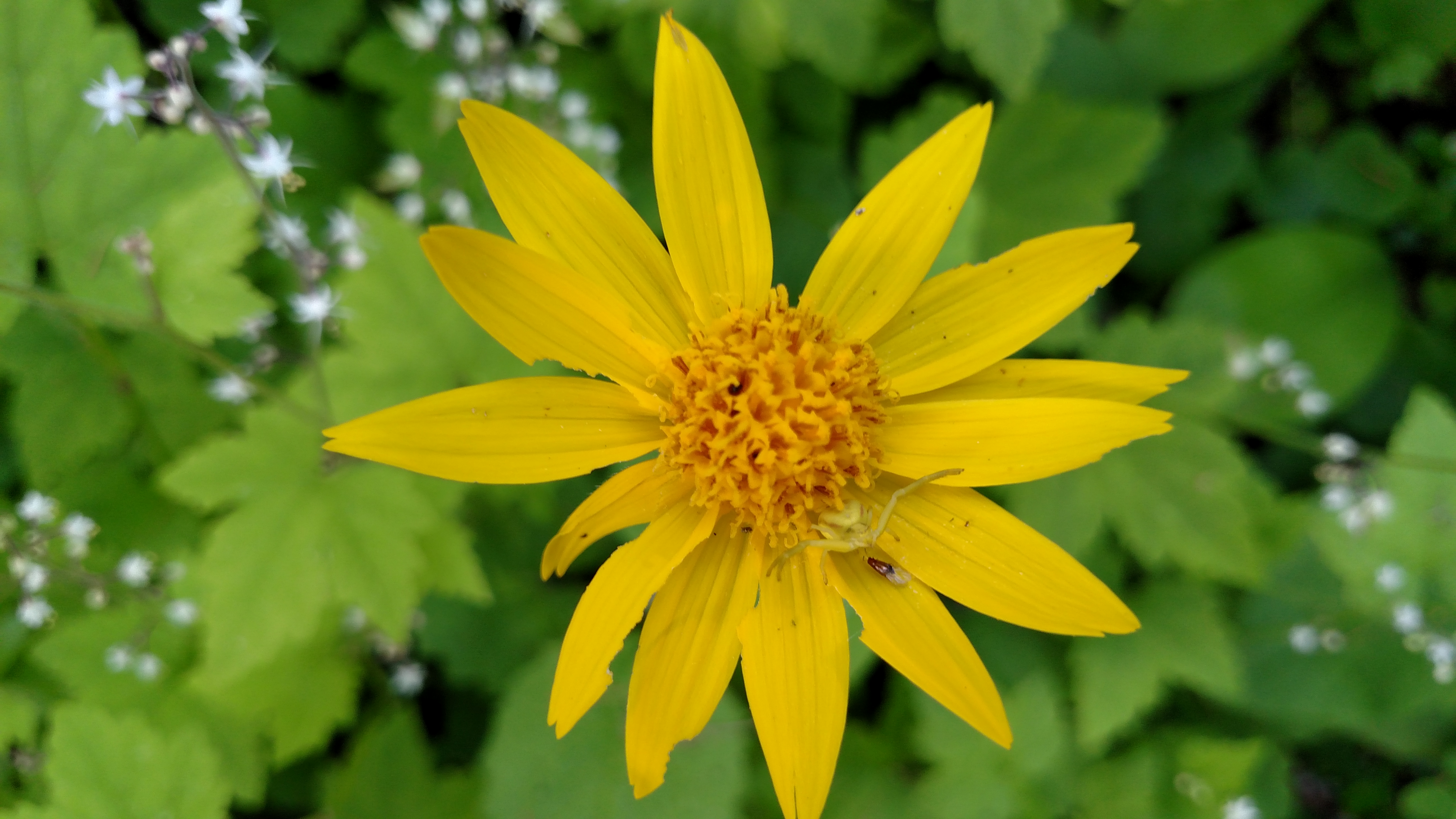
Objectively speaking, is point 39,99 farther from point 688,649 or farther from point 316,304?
point 688,649

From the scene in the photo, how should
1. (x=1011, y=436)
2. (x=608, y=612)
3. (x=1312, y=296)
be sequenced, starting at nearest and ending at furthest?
1. (x=608, y=612)
2. (x=1011, y=436)
3. (x=1312, y=296)

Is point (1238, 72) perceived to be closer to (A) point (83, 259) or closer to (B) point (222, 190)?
(B) point (222, 190)

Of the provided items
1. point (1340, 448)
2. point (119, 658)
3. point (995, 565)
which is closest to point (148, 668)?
point (119, 658)

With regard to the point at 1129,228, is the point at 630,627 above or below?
below

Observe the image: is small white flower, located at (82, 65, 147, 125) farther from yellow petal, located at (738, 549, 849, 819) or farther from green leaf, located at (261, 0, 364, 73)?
yellow petal, located at (738, 549, 849, 819)

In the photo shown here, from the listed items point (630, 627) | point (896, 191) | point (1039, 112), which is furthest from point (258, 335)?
point (1039, 112)

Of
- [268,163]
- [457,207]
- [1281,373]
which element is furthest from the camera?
[1281,373]
